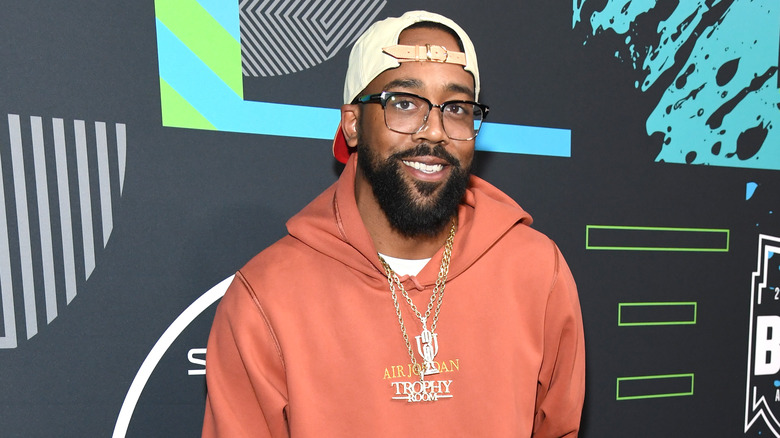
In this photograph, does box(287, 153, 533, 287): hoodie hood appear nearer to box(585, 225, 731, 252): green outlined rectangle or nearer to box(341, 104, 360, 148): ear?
box(341, 104, 360, 148): ear

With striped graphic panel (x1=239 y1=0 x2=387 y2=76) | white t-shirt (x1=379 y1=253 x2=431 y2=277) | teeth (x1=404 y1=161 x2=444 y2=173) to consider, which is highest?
striped graphic panel (x1=239 y1=0 x2=387 y2=76)

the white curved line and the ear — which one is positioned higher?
the ear

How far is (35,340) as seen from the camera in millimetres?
1093

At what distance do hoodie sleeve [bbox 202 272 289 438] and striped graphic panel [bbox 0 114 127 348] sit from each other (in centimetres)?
44

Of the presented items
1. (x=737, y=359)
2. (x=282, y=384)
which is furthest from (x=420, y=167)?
(x=737, y=359)

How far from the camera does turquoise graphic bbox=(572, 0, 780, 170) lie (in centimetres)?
151

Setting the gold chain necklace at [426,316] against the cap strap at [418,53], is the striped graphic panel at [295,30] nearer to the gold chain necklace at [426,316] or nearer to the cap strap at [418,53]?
the cap strap at [418,53]

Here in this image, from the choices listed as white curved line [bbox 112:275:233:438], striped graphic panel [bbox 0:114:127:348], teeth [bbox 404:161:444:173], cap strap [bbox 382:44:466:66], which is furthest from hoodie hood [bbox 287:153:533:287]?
striped graphic panel [bbox 0:114:127:348]

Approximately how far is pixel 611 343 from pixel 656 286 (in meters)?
0.25

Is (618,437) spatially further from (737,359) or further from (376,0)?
(376,0)

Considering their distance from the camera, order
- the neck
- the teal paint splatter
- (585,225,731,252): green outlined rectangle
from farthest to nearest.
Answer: the teal paint splatter → (585,225,731,252): green outlined rectangle → the neck

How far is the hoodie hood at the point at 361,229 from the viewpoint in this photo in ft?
3.17

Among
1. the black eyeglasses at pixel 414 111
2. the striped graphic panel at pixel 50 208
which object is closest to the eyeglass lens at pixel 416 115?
the black eyeglasses at pixel 414 111

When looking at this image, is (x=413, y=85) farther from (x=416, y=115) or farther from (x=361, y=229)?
(x=361, y=229)
